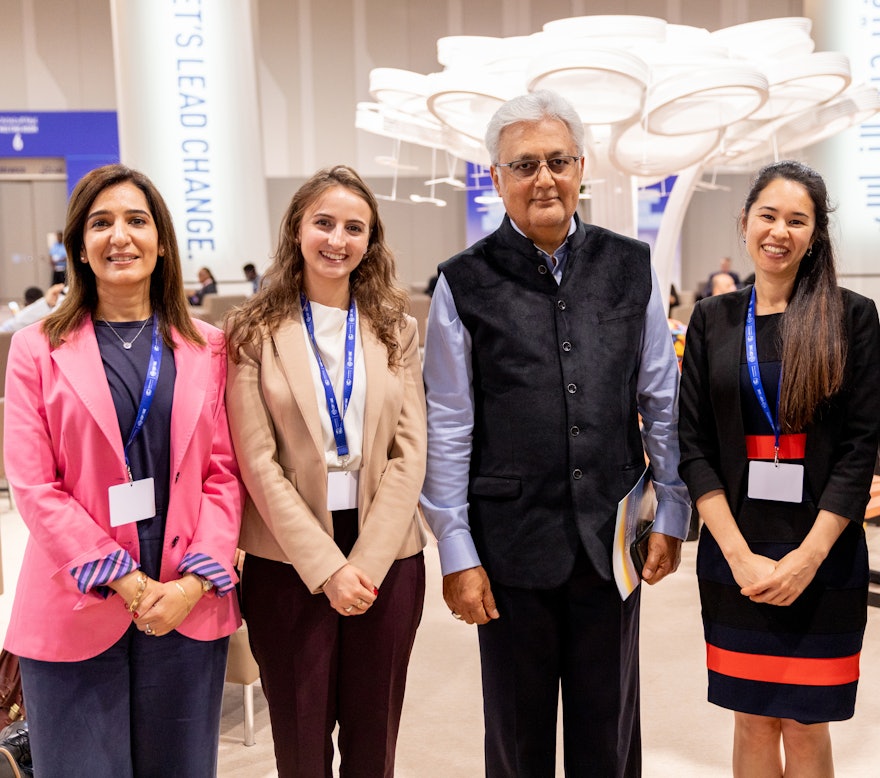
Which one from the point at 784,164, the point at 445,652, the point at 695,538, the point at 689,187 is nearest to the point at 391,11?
the point at 689,187

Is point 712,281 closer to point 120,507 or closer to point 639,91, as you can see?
point 639,91

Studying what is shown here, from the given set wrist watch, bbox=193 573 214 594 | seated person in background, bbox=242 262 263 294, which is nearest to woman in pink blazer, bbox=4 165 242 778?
wrist watch, bbox=193 573 214 594

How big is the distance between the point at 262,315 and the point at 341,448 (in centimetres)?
33

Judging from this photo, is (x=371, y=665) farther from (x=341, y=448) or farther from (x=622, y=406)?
(x=622, y=406)

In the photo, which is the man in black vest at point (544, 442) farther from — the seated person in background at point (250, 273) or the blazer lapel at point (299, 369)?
the seated person in background at point (250, 273)

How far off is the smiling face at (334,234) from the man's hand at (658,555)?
2.91 ft

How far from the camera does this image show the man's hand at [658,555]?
2.11 m

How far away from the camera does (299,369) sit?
6.64 feet

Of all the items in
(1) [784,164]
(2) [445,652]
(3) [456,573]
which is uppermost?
(1) [784,164]

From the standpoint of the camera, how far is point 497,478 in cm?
205

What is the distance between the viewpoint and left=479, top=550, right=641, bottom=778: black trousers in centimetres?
206

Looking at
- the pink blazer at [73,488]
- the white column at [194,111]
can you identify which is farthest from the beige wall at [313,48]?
the pink blazer at [73,488]

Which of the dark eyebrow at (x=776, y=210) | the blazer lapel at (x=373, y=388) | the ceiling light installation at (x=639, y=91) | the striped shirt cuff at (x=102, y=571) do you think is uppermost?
the ceiling light installation at (x=639, y=91)

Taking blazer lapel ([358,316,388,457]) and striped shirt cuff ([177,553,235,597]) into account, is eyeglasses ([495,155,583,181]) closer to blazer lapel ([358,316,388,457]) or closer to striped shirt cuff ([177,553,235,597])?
blazer lapel ([358,316,388,457])
